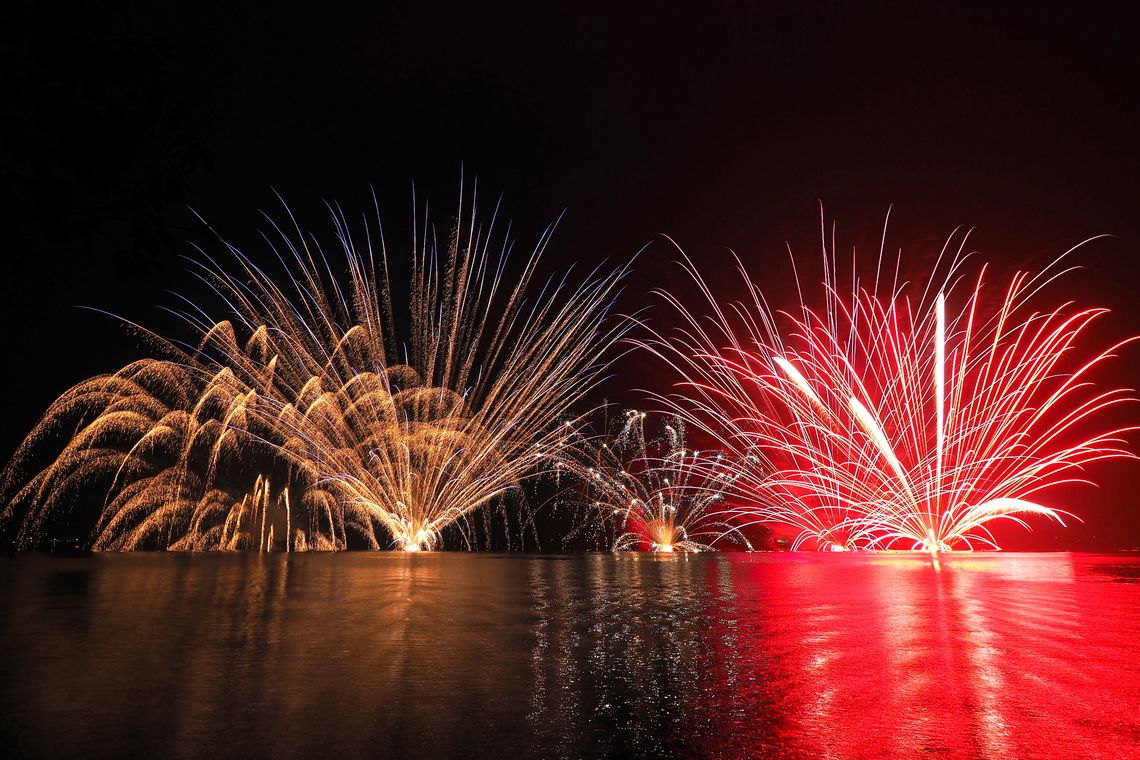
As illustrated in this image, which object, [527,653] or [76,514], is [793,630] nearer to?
[527,653]

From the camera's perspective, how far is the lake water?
523 cm

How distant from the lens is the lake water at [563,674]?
5230 mm

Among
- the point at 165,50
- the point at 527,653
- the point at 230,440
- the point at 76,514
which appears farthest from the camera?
the point at 76,514

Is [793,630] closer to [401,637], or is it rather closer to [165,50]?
[401,637]

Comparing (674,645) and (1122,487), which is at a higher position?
Answer: (1122,487)

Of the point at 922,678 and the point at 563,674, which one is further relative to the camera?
the point at 563,674

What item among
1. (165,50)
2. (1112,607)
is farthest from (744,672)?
(1112,607)

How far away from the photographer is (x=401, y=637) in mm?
9625

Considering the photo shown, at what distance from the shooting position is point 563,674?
290 inches

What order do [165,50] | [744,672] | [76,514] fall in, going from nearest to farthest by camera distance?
Answer: [165,50]
[744,672]
[76,514]

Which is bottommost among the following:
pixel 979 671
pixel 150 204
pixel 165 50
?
pixel 979 671

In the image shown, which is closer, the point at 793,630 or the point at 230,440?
the point at 793,630

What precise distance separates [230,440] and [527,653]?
2386 cm

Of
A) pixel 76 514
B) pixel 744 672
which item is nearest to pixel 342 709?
pixel 744 672
